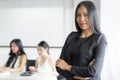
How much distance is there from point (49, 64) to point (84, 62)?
7.16 ft

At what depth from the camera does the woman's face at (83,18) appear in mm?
1613

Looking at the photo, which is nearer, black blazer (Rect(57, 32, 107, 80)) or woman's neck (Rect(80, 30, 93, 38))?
black blazer (Rect(57, 32, 107, 80))

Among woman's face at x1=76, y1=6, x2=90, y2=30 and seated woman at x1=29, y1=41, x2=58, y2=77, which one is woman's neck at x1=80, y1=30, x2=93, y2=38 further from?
seated woman at x1=29, y1=41, x2=58, y2=77

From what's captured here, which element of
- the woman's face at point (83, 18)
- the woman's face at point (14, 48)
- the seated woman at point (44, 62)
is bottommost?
the seated woman at point (44, 62)

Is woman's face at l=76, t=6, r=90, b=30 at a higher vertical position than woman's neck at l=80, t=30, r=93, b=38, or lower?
higher

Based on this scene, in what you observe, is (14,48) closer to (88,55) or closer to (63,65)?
(63,65)

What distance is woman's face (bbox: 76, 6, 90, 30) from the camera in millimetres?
1613

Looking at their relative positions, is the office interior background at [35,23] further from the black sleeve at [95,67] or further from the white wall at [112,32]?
the black sleeve at [95,67]

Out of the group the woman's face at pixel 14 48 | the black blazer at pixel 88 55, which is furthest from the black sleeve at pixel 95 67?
the woman's face at pixel 14 48

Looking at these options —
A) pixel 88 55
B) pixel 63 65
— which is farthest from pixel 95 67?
pixel 63 65

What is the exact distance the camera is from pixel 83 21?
1.62 metres

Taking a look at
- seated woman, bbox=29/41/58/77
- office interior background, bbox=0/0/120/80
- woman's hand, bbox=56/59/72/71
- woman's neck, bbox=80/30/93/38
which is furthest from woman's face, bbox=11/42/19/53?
woman's neck, bbox=80/30/93/38

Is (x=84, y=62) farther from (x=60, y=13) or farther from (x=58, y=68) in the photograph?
(x=60, y=13)

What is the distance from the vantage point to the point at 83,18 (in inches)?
63.7
